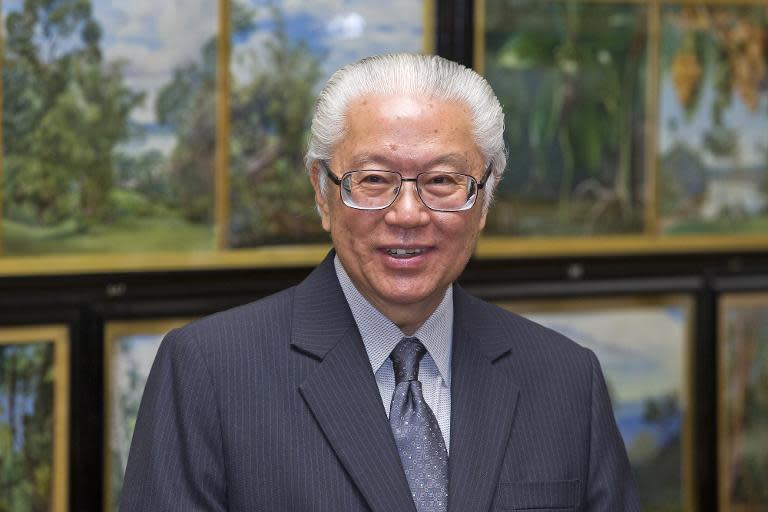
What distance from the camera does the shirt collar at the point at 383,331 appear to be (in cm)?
193

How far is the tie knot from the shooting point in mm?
1925

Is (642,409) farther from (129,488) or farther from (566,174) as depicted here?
(129,488)

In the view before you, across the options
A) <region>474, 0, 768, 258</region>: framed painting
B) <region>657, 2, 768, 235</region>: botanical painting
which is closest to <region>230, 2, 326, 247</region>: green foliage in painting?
<region>474, 0, 768, 258</region>: framed painting

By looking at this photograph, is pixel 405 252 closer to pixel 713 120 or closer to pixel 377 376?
pixel 377 376

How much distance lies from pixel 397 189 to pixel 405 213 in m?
0.04

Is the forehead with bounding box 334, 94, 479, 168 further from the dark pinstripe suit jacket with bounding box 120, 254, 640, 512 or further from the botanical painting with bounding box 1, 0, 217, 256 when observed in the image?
the botanical painting with bounding box 1, 0, 217, 256

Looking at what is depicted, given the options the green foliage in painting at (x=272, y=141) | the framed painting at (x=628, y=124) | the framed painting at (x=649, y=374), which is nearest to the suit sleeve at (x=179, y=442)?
the green foliage in painting at (x=272, y=141)

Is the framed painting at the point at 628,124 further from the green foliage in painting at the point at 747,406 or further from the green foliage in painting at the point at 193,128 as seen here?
the green foliage in painting at the point at 193,128

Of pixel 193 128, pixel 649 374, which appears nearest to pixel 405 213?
pixel 193 128

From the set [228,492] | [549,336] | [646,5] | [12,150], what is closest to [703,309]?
[646,5]

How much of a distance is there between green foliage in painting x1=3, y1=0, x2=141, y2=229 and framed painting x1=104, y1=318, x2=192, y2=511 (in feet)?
1.12

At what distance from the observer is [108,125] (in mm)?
3203

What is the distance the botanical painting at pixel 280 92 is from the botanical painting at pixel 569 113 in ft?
1.52

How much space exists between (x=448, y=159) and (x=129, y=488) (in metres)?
0.73
